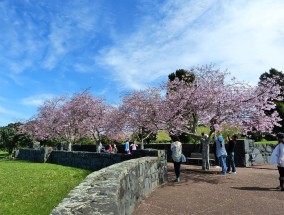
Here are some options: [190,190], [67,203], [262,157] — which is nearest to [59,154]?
[262,157]

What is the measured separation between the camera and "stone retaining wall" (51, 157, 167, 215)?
4.17 meters

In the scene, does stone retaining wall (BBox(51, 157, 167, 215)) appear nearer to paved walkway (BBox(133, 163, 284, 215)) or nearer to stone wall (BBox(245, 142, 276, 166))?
paved walkway (BBox(133, 163, 284, 215))

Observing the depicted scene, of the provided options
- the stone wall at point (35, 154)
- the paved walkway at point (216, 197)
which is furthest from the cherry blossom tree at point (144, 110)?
the stone wall at point (35, 154)

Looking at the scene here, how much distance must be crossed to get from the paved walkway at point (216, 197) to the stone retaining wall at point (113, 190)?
44 cm

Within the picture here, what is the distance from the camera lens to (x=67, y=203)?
433cm

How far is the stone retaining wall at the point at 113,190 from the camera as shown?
13.7 feet

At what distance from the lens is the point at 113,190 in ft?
16.7

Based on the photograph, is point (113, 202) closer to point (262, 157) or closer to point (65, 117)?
point (262, 157)

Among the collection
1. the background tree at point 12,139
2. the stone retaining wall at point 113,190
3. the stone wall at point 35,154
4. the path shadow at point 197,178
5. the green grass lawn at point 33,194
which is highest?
the background tree at point 12,139

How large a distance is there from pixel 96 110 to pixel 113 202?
28.6 metres

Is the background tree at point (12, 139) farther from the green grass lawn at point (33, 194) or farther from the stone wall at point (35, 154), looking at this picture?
the green grass lawn at point (33, 194)

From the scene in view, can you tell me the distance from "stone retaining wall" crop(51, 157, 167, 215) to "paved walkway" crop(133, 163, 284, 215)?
0.44 meters

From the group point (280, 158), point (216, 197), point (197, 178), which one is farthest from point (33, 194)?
point (280, 158)

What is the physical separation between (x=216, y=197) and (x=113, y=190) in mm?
5136
